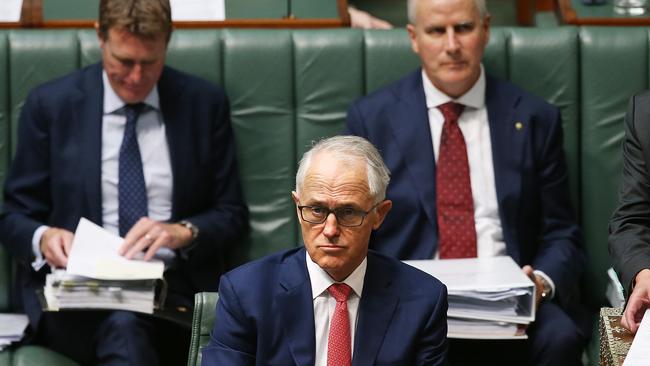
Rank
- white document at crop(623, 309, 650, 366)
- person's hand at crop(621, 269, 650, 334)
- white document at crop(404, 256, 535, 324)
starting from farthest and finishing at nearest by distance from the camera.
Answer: white document at crop(404, 256, 535, 324)
person's hand at crop(621, 269, 650, 334)
white document at crop(623, 309, 650, 366)

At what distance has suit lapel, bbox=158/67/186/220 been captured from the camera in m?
4.45

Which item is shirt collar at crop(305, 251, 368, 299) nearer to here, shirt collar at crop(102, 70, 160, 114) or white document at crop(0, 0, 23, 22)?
shirt collar at crop(102, 70, 160, 114)

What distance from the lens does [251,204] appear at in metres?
4.70

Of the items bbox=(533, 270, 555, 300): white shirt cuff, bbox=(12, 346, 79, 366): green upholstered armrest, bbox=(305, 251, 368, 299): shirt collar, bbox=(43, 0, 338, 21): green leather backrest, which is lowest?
bbox=(12, 346, 79, 366): green upholstered armrest

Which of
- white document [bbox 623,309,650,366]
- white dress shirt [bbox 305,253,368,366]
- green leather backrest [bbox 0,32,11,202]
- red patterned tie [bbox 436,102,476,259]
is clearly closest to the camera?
white document [bbox 623,309,650,366]

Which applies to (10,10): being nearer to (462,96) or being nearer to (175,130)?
(175,130)

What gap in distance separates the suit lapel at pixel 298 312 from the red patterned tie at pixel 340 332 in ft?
0.15

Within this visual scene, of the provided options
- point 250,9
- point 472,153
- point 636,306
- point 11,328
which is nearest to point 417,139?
point 472,153

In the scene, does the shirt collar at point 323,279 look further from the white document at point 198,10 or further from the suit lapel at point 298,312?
the white document at point 198,10

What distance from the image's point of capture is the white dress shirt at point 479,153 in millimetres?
4367

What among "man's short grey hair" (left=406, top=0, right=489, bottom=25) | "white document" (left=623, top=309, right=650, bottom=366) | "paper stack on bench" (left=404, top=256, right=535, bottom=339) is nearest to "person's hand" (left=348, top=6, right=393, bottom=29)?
"man's short grey hair" (left=406, top=0, right=489, bottom=25)

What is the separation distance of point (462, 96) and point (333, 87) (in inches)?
19.7

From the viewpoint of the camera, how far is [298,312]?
323cm

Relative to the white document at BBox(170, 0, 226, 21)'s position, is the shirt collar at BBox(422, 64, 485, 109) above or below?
below
